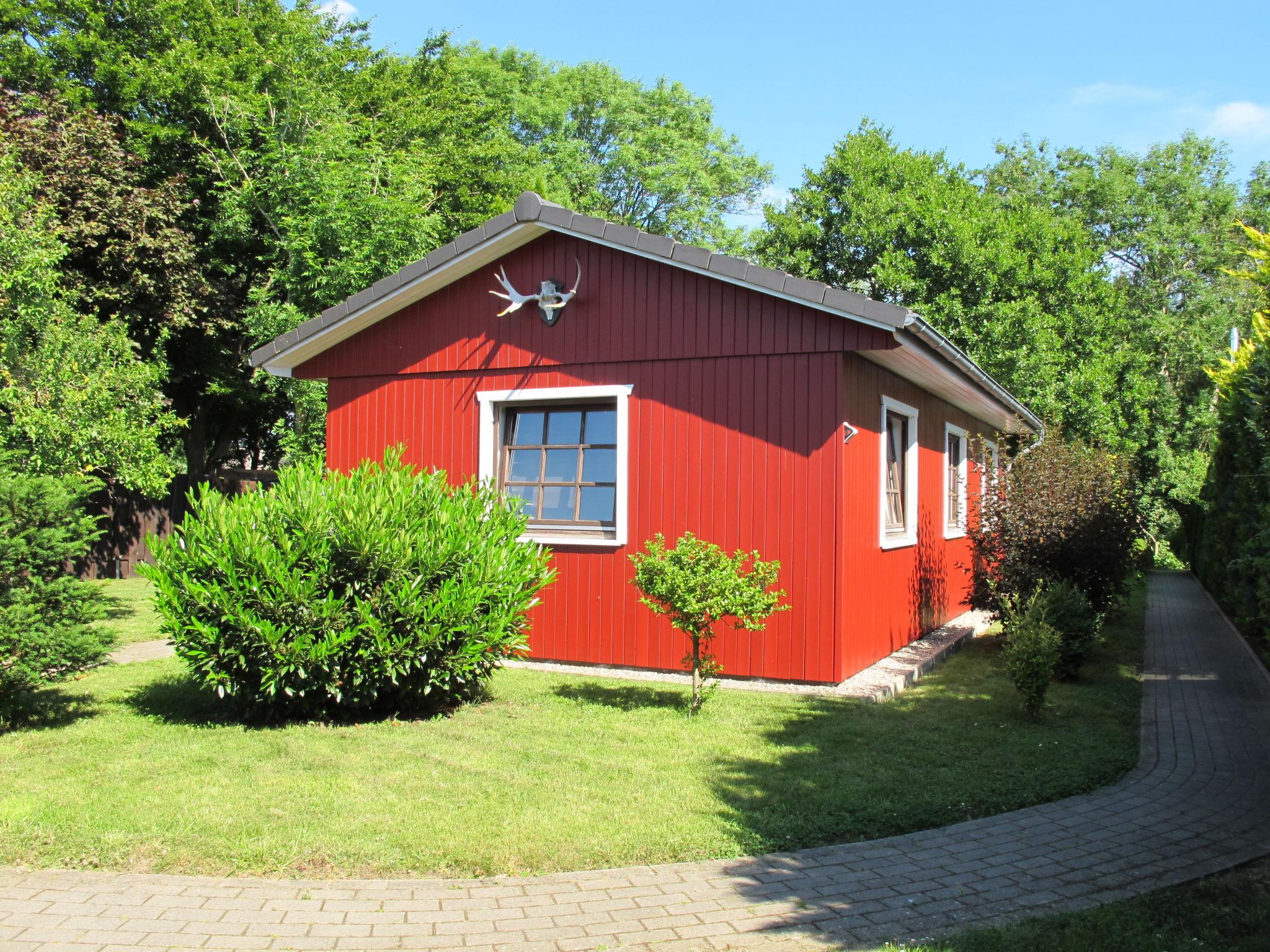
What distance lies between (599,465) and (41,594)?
486cm

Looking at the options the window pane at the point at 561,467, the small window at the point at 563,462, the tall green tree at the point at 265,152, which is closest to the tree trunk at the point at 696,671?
the small window at the point at 563,462

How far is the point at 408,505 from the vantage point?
7.04 m

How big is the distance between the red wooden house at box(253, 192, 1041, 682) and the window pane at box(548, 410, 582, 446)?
0.02m

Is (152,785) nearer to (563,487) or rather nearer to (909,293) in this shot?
(563,487)

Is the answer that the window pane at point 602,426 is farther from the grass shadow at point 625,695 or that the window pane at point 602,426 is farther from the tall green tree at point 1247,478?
the tall green tree at point 1247,478

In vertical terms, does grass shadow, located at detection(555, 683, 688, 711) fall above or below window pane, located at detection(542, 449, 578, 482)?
below

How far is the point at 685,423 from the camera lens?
29.8 feet

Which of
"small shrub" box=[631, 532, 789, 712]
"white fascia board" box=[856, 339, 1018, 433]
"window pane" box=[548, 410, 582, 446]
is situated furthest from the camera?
"window pane" box=[548, 410, 582, 446]

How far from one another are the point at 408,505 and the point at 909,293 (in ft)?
67.0

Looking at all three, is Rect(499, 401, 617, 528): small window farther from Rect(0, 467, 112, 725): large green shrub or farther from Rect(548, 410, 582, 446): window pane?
Rect(0, 467, 112, 725): large green shrub

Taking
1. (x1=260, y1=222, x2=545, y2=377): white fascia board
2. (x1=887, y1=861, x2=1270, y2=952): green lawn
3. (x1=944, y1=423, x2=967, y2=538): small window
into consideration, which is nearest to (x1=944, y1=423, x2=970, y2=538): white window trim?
(x1=944, y1=423, x2=967, y2=538): small window

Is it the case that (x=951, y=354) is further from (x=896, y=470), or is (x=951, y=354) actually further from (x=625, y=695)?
(x=625, y=695)

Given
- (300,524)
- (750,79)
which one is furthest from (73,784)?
(750,79)

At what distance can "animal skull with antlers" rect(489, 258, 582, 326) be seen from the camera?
9578 mm
